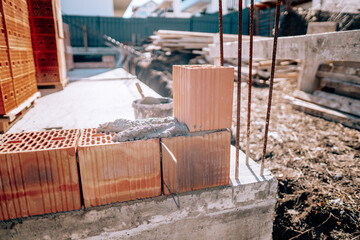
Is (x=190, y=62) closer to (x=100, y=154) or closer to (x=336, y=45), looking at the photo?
(x=336, y=45)

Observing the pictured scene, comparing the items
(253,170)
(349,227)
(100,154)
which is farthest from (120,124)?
(349,227)

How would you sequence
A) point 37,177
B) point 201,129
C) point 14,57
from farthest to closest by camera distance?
1. point 14,57
2. point 201,129
3. point 37,177

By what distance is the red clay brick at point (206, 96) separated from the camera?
193 cm

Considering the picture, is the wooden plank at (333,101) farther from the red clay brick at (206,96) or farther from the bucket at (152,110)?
the red clay brick at (206,96)

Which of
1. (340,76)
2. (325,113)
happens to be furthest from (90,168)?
(340,76)

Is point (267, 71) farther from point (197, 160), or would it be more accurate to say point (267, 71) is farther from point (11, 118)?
point (11, 118)

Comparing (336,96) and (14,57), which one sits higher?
(14,57)

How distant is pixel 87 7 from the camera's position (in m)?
18.6

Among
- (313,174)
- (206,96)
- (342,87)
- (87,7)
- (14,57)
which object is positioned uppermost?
(87,7)

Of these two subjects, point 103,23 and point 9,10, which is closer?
point 9,10

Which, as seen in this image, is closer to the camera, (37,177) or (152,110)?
(37,177)

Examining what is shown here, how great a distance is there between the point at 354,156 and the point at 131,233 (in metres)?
3.93

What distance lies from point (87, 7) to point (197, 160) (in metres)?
20.0

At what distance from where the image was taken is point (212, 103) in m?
2.01
